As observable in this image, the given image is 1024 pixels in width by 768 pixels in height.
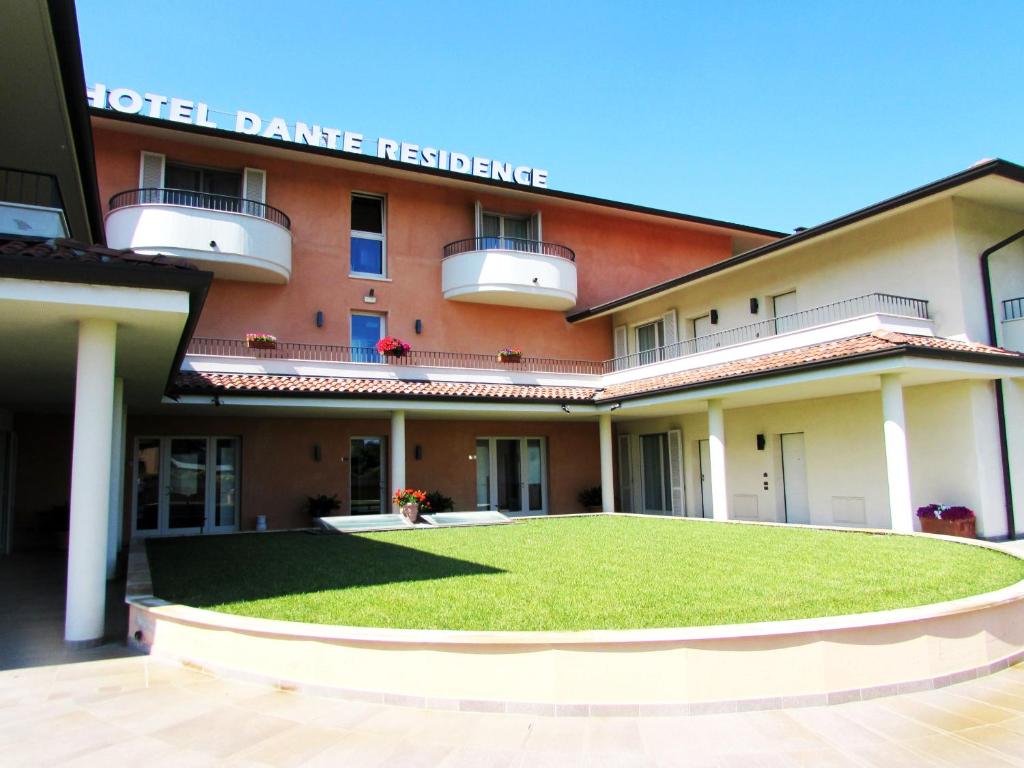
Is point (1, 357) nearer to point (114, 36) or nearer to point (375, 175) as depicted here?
point (114, 36)

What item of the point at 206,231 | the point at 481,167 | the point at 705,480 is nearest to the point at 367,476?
the point at 206,231

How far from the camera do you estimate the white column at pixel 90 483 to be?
22.9 feet

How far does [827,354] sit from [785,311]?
499cm

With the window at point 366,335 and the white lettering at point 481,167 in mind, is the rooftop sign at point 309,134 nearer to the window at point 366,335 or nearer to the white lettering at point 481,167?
the white lettering at point 481,167

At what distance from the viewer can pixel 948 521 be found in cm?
1320

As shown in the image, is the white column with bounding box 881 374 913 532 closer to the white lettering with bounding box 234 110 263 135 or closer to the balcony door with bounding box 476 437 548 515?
the balcony door with bounding box 476 437 548 515

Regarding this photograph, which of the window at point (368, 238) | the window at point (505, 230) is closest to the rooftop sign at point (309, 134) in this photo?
the window at point (505, 230)

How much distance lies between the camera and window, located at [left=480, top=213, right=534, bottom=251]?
22594mm

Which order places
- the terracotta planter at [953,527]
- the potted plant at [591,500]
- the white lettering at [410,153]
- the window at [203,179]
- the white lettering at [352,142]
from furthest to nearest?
the white lettering at [410,153]
the potted plant at [591,500]
the white lettering at [352,142]
the window at [203,179]
the terracotta planter at [953,527]

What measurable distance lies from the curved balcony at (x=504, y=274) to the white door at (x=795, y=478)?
8.16 m

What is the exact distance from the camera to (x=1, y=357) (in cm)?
895

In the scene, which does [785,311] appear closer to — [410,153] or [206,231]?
[410,153]

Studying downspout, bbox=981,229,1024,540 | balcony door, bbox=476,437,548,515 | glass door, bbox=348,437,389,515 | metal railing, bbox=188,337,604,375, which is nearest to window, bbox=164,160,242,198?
metal railing, bbox=188,337,604,375

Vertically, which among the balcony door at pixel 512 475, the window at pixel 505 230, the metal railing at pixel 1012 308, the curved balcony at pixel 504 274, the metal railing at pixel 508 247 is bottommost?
the balcony door at pixel 512 475
